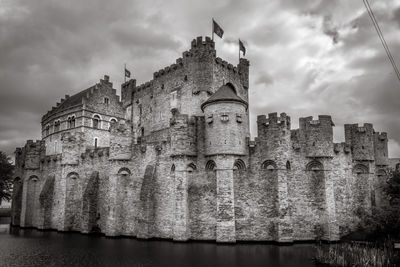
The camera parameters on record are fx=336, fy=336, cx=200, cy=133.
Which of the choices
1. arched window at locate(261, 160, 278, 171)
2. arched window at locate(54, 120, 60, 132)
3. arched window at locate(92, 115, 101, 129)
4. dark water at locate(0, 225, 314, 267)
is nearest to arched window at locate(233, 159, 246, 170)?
arched window at locate(261, 160, 278, 171)

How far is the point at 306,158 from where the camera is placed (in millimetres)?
26328

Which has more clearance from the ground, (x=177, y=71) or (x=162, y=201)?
(x=177, y=71)

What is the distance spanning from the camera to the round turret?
83.7 feet

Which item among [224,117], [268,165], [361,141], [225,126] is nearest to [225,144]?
[225,126]

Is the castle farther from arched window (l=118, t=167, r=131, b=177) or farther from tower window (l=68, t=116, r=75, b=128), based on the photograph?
tower window (l=68, t=116, r=75, b=128)

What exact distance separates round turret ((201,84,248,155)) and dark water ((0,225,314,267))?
23.1 feet

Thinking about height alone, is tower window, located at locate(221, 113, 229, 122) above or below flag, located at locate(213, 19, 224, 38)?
below

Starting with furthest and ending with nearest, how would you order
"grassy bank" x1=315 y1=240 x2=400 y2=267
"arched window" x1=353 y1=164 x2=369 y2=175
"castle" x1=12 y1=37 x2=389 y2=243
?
"arched window" x1=353 y1=164 x2=369 y2=175 → "castle" x1=12 y1=37 x2=389 y2=243 → "grassy bank" x1=315 y1=240 x2=400 y2=267

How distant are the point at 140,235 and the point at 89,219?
244 inches

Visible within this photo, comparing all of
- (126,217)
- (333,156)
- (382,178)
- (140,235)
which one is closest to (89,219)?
(126,217)

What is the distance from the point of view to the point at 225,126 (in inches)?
1013

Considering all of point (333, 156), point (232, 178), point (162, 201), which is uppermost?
point (333, 156)

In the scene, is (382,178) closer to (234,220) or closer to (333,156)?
(333,156)

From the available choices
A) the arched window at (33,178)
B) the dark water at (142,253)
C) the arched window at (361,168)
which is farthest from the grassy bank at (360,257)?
the arched window at (33,178)
